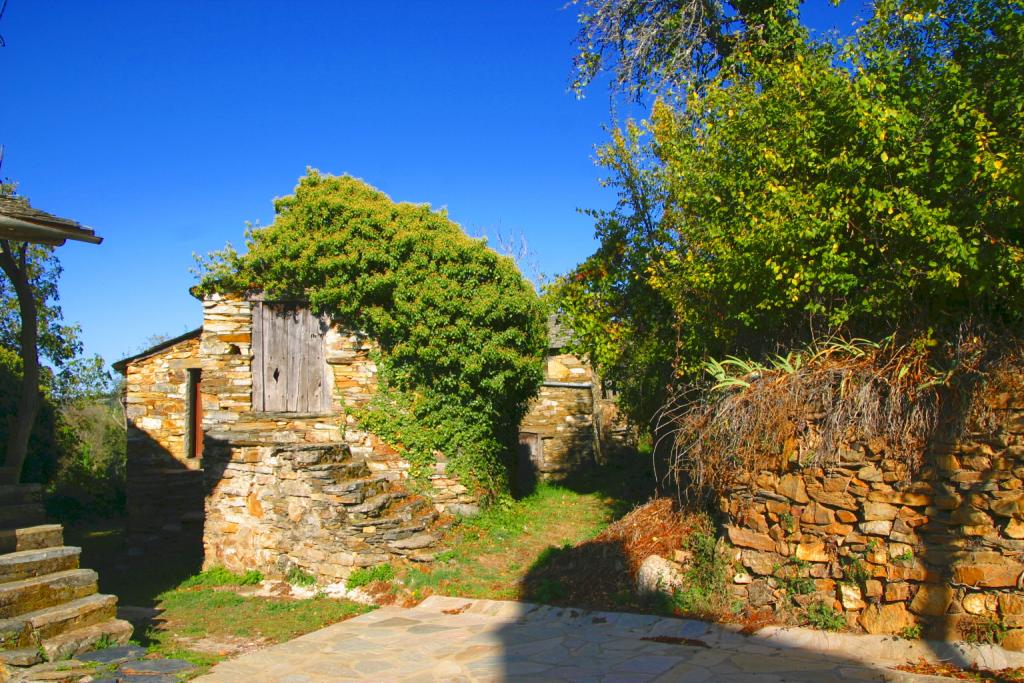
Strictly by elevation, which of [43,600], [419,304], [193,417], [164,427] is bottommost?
[43,600]

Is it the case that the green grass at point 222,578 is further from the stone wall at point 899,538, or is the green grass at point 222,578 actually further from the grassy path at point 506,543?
the stone wall at point 899,538

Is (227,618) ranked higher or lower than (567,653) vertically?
lower

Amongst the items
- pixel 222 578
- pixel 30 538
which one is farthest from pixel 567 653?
pixel 222 578

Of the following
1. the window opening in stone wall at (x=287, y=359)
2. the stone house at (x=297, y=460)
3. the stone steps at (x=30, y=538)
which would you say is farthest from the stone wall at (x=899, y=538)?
the window opening in stone wall at (x=287, y=359)

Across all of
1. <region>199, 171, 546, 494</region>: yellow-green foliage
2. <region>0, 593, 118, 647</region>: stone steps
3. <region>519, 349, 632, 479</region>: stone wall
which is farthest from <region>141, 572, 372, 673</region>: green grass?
<region>519, 349, 632, 479</region>: stone wall

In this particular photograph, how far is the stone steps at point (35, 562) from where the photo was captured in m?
6.06

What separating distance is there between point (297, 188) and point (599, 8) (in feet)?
20.4

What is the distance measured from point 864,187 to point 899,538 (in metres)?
2.89

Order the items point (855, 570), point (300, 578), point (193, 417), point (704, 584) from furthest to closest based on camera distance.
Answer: point (193, 417), point (300, 578), point (704, 584), point (855, 570)

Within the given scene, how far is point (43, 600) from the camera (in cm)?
604

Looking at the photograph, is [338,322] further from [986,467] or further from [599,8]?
[986,467]

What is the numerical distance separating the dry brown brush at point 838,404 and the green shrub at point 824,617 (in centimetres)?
116

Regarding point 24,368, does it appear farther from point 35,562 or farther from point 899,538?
point 899,538

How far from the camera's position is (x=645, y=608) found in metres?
7.13
